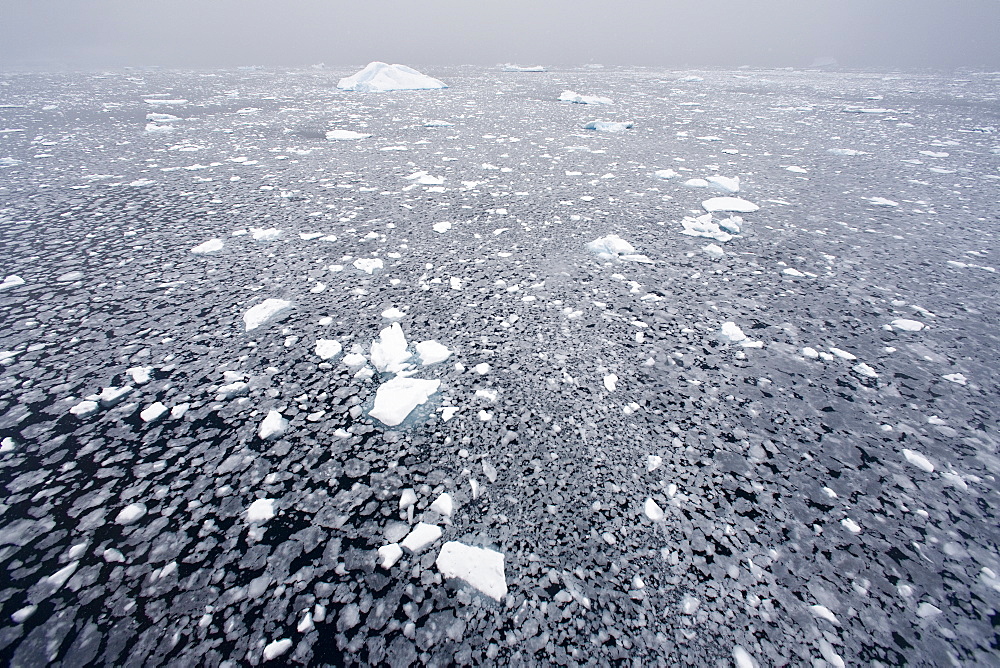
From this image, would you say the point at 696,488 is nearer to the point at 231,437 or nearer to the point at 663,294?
the point at 663,294

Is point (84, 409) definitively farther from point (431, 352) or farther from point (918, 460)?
point (918, 460)

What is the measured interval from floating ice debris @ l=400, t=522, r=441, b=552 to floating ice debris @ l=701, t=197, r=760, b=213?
7.50 ft

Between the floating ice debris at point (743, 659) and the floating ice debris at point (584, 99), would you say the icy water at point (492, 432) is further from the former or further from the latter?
the floating ice debris at point (584, 99)

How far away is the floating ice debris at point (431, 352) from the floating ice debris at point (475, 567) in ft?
1.79

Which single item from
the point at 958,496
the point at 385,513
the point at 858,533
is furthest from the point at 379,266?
the point at 958,496

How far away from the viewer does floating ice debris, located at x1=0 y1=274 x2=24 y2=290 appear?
56.7 inches

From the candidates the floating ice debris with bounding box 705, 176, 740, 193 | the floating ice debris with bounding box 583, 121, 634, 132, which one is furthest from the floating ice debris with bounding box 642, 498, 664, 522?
the floating ice debris with bounding box 583, 121, 634, 132

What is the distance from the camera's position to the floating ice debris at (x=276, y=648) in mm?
596

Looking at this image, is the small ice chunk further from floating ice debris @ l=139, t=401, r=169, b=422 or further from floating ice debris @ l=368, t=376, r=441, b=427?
floating ice debris @ l=139, t=401, r=169, b=422

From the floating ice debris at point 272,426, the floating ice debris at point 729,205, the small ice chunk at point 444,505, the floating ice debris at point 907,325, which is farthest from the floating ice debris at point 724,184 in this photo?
the floating ice debris at point 272,426

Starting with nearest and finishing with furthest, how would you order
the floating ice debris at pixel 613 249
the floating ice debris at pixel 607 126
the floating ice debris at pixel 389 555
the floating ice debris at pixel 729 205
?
the floating ice debris at pixel 389 555, the floating ice debris at pixel 613 249, the floating ice debris at pixel 729 205, the floating ice debris at pixel 607 126

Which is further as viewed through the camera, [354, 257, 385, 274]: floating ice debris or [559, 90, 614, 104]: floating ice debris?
[559, 90, 614, 104]: floating ice debris

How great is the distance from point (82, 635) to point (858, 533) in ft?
4.33

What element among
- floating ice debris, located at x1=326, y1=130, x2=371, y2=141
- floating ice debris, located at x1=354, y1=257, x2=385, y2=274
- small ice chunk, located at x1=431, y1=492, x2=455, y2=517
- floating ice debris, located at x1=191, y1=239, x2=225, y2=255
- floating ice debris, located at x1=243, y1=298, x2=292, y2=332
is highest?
floating ice debris, located at x1=326, y1=130, x2=371, y2=141
